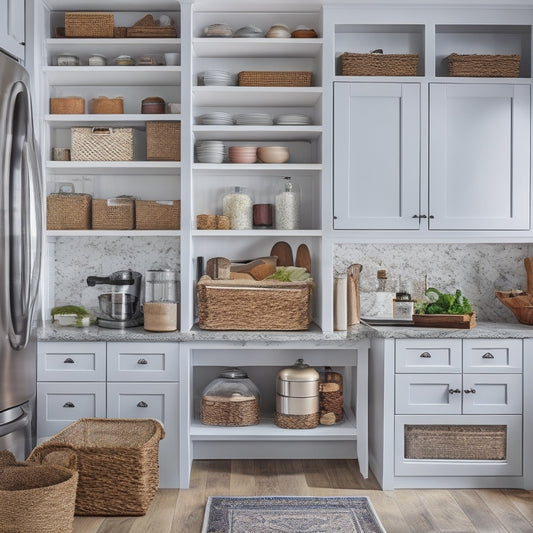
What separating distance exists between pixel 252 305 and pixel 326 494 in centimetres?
105

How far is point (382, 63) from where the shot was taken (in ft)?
12.4

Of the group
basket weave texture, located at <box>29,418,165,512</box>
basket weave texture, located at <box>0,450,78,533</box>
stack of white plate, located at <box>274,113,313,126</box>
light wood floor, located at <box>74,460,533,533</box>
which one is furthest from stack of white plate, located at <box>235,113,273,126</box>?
basket weave texture, located at <box>0,450,78,533</box>

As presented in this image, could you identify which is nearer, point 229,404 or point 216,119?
point 229,404

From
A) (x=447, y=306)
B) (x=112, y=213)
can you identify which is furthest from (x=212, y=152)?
(x=447, y=306)

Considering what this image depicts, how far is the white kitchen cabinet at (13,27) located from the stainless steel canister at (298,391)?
2.21 metres

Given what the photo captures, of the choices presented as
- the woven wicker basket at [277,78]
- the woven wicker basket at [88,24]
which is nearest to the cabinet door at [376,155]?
the woven wicker basket at [277,78]

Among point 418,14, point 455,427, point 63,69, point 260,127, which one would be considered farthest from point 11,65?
point 455,427

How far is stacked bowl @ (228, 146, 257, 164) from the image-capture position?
153 inches

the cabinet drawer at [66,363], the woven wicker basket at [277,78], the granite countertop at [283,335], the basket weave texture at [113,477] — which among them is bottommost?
the basket weave texture at [113,477]

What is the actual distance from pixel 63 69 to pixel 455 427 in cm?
289

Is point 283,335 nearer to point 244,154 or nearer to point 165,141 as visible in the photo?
point 244,154

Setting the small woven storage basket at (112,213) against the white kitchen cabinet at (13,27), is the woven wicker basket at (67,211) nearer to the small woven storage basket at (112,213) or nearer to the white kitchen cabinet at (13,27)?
the small woven storage basket at (112,213)

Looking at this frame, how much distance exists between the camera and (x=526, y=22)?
381 cm

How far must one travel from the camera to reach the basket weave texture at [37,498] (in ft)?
8.87
